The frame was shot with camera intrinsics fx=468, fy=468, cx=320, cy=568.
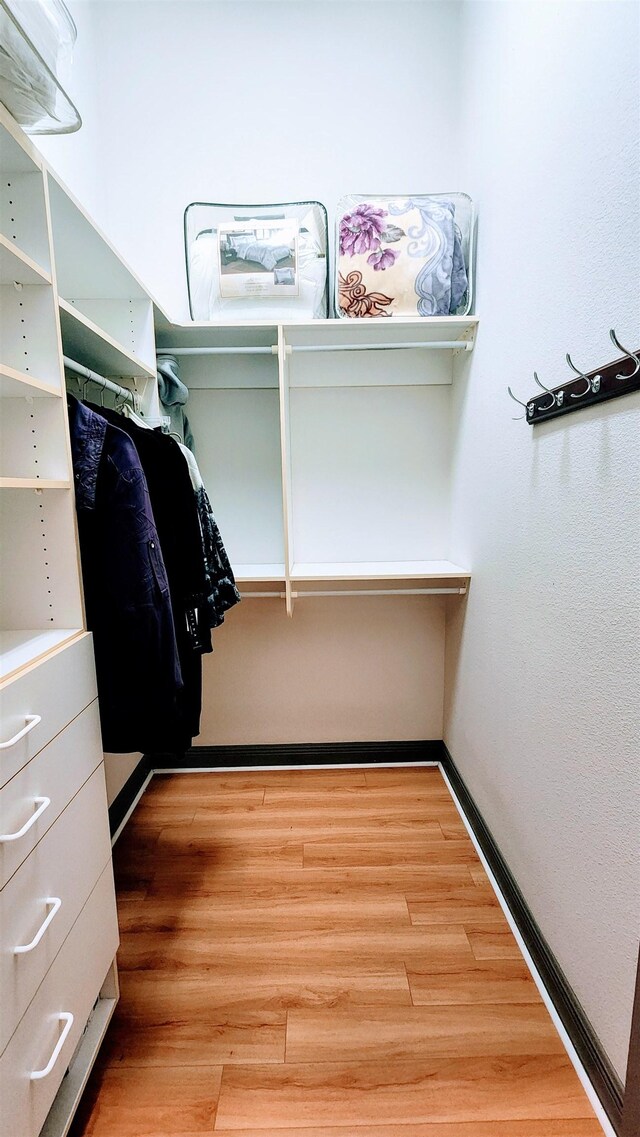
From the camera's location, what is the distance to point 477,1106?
1.01m

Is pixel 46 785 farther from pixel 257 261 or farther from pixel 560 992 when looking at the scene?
pixel 257 261

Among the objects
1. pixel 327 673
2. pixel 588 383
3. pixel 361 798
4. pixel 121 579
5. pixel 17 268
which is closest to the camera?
pixel 17 268

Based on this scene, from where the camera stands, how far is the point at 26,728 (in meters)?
0.79

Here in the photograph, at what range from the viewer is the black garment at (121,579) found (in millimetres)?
1084

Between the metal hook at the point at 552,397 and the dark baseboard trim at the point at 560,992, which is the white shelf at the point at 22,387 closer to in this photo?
the metal hook at the point at 552,397

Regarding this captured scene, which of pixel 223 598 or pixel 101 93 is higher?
pixel 101 93

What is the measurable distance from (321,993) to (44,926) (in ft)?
2.66

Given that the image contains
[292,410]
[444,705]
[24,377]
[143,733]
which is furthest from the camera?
[444,705]

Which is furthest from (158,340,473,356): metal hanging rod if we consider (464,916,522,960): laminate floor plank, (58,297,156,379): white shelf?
(464,916,522,960): laminate floor plank

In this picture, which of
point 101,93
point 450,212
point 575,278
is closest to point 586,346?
point 575,278

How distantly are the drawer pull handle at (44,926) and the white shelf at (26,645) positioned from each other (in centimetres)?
43

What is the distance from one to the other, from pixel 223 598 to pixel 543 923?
4.26ft

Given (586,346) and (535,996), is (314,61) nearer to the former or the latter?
(586,346)

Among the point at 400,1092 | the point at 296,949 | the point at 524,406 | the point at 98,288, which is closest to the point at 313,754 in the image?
the point at 296,949
